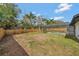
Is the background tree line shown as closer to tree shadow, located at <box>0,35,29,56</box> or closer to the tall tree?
the tall tree

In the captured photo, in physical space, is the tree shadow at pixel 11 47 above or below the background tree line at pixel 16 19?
below

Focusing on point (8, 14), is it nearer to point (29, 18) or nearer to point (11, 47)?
point (29, 18)

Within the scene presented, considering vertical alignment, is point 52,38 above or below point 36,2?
below

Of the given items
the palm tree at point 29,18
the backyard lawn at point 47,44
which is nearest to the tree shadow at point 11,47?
the backyard lawn at point 47,44

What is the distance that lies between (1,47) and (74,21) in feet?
2.34

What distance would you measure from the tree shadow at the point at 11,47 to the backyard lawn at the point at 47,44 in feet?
0.11

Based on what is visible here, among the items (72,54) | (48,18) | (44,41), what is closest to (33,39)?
(44,41)

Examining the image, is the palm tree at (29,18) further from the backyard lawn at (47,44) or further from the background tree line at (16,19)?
the backyard lawn at (47,44)

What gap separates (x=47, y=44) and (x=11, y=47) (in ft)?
1.10

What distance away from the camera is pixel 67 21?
194cm

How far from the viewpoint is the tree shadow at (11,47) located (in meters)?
1.93

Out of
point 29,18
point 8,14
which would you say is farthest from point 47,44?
point 8,14

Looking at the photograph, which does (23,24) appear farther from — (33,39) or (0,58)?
(0,58)

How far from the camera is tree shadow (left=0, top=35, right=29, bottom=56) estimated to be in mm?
1929
